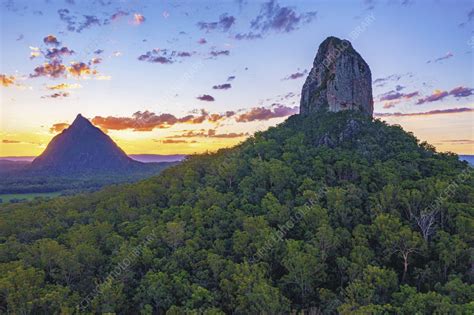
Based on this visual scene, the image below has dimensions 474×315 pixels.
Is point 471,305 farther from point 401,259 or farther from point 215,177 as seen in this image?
point 215,177

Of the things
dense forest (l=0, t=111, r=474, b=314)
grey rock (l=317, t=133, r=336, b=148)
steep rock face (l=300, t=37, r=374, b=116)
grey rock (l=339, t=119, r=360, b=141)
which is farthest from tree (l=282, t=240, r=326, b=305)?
steep rock face (l=300, t=37, r=374, b=116)

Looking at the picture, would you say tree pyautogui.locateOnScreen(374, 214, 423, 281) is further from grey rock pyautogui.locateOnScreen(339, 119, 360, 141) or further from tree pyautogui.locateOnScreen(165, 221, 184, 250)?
grey rock pyautogui.locateOnScreen(339, 119, 360, 141)

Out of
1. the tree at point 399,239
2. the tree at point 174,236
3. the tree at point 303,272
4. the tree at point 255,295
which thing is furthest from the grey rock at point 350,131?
the tree at point 255,295

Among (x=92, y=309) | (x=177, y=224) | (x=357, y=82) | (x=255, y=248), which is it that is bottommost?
(x=92, y=309)

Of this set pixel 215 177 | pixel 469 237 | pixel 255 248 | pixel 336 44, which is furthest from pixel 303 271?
pixel 336 44

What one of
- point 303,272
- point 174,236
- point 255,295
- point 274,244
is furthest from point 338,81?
point 255,295
